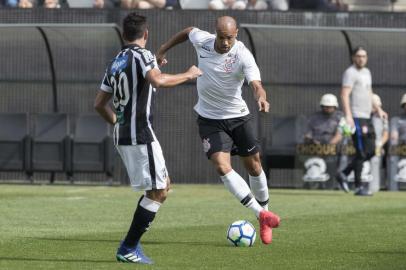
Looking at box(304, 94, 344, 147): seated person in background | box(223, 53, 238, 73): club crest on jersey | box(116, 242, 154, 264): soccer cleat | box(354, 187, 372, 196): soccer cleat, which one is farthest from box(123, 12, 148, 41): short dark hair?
box(304, 94, 344, 147): seated person in background

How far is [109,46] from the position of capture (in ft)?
78.5

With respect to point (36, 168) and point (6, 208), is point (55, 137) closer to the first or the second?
point (36, 168)

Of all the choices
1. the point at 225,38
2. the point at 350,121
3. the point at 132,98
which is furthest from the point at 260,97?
the point at 350,121

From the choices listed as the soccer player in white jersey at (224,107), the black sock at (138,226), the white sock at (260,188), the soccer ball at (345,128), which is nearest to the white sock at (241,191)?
the soccer player in white jersey at (224,107)

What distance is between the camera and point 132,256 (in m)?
10.1

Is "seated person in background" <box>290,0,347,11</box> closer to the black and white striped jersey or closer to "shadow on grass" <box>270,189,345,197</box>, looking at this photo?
"shadow on grass" <box>270,189,345,197</box>

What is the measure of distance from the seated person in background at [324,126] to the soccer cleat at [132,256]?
12.7m

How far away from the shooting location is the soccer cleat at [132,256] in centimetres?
1011

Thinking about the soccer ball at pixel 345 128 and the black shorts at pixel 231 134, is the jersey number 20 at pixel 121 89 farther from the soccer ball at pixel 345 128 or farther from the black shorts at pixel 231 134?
the soccer ball at pixel 345 128

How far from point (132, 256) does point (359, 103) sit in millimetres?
10241

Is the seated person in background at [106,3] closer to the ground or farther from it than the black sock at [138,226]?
closer to the ground

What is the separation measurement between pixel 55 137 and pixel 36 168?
28.8 inches

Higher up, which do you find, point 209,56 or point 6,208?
point 209,56

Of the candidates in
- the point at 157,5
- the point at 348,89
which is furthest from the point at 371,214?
the point at 157,5
